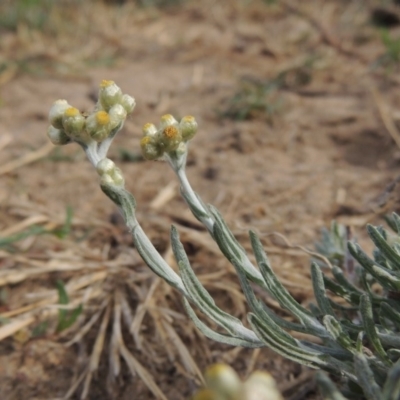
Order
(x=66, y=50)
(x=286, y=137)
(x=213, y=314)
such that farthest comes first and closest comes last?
(x=66, y=50) → (x=286, y=137) → (x=213, y=314)

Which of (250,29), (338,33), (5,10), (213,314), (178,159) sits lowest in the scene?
(5,10)

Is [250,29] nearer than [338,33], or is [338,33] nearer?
[338,33]

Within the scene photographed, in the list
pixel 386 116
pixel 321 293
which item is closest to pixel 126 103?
pixel 321 293

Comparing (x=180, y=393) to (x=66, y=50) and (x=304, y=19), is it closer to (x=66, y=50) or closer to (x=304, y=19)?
(x=66, y=50)

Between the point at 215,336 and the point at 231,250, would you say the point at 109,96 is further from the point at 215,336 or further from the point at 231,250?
the point at 215,336

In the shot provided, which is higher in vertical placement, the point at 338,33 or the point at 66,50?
the point at 338,33

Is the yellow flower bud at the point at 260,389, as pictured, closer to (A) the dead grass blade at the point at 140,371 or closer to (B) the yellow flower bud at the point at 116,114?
(B) the yellow flower bud at the point at 116,114

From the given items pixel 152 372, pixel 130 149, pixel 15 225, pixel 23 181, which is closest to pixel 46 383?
pixel 152 372
